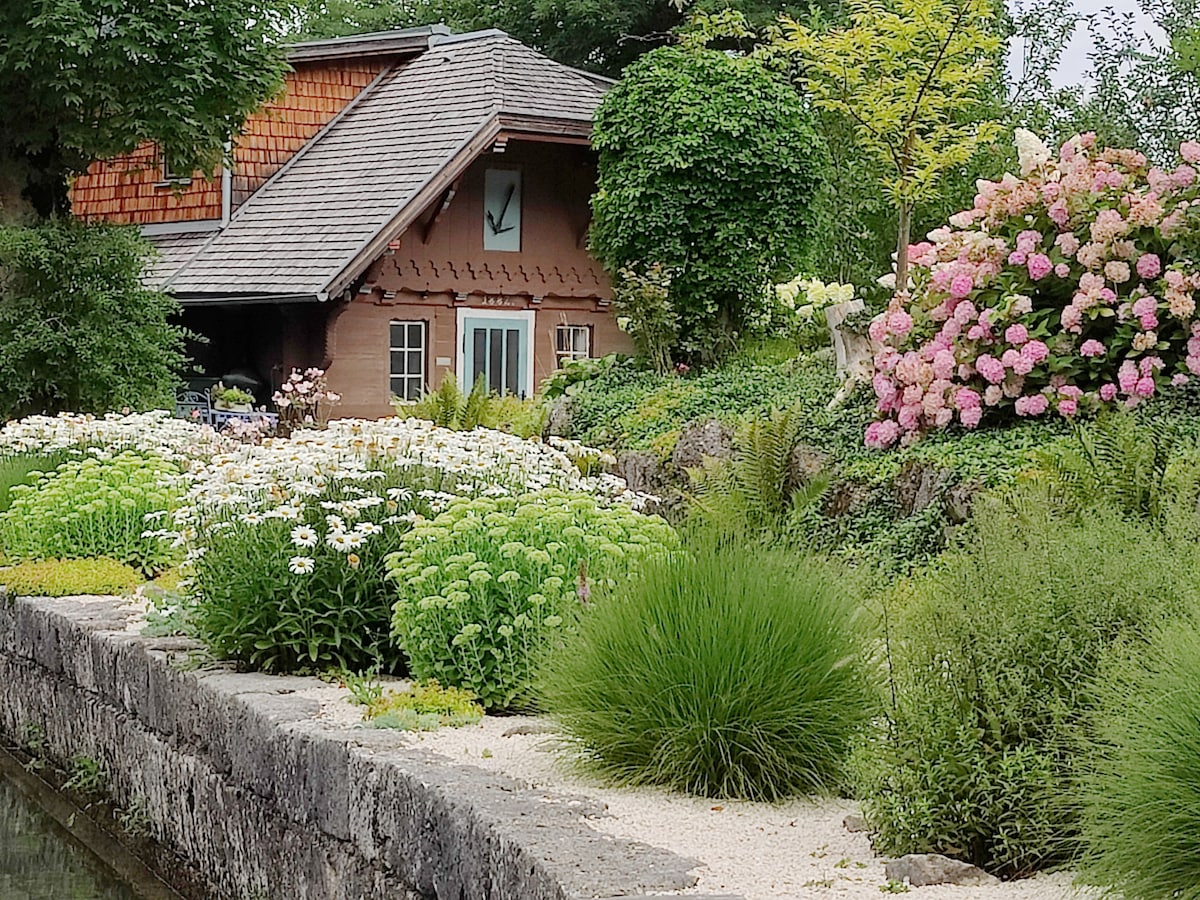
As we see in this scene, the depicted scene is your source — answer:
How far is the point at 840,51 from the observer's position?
1493 cm

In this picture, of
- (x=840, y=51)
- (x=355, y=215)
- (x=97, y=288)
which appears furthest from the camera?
(x=355, y=215)

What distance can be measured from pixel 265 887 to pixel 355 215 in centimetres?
1450

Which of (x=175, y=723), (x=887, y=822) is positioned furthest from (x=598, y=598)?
(x=175, y=723)

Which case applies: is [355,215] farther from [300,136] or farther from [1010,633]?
[1010,633]

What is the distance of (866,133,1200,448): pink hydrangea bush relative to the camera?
8.31m

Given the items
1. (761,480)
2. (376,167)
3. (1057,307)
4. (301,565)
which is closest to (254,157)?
(376,167)

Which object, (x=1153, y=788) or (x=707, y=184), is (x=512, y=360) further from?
(x=1153, y=788)

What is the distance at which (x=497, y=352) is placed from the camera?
21.0 metres

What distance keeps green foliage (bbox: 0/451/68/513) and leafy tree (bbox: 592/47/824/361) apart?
4.86m

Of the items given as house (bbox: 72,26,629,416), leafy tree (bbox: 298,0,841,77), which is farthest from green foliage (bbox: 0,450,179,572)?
leafy tree (bbox: 298,0,841,77)

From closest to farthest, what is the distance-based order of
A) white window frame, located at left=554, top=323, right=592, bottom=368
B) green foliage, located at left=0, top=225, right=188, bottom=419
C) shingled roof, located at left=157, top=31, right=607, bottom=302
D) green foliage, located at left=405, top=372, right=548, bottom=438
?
green foliage, located at left=405, top=372, right=548, bottom=438
green foliage, located at left=0, top=225, right=188, bottom=419
shingled roof, located at left=157, top=31, right=607, bottom=302
white window frame, located at left=554, top=323, right=592, bottom=368

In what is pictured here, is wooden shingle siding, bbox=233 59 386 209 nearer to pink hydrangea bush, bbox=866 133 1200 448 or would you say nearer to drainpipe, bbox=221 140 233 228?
drainpipe, bbox=221 140 233 228

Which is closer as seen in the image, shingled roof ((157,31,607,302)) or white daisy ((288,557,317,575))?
white daisy ((288,557,317,575))

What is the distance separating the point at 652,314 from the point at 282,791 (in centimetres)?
782
